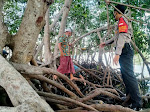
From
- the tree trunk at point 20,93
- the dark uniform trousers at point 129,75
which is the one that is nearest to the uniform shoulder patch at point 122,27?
the dark uniform trousers at point 129,75

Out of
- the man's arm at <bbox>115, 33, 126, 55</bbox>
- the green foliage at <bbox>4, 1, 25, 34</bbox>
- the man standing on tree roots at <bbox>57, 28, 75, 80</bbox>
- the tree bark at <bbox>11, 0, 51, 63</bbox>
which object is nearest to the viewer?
the tree bark at <bbox>11, 0, 51, 63</bbox>

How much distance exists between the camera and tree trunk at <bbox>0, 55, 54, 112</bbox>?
0.63 m

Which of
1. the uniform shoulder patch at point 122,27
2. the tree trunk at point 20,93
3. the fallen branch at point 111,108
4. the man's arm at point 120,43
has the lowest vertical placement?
the fallen branch at point 111,108

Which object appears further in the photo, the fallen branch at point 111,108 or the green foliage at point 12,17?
the green foliage at point 12,17

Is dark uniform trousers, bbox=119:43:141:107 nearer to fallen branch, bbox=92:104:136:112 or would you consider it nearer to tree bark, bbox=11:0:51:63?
fallen branch, bbox=92:104:136:112

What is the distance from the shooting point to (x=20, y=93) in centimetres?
68

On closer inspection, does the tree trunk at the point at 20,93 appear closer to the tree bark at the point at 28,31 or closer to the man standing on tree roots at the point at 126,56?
the tree bark at the point at 28,31

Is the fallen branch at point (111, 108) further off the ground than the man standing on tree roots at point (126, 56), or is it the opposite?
the man standing on tree roots at point (126, 56)

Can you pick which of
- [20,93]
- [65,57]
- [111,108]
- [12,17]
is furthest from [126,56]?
[12,17]

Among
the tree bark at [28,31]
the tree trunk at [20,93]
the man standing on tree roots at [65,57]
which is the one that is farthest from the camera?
the man standing on tree roots at [65,57]

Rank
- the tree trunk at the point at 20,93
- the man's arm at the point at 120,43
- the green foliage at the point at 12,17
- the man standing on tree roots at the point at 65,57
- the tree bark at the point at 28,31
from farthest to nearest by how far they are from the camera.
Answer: the green foliage at the point at 12,17, the man standing on tree roots at the point at 65,57, the man's arm at the point at 120,43, the tree bark at the point at 28,31, the tree trunk at the point at 20,93

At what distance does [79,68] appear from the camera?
3316 millimetres

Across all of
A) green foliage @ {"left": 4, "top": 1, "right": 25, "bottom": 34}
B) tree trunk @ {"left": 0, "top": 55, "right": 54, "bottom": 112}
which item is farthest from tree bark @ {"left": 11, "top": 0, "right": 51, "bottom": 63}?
green foliage @ {"left": 4, "top": 1, "right": 25, "bottom": 34}

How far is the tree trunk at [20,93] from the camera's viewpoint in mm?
633
